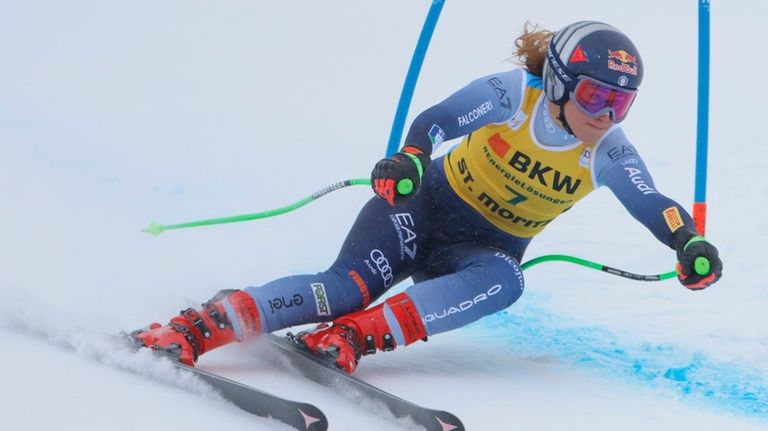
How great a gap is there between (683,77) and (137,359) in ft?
26.1

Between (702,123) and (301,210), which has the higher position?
(702,123)

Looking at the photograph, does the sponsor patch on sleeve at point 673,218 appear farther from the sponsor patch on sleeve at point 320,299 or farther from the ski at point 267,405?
the ski at point 267,405

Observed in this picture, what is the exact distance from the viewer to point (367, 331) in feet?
9.66

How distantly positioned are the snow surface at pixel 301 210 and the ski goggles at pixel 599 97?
3.11 ft

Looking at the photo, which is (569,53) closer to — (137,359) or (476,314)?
(476,314)

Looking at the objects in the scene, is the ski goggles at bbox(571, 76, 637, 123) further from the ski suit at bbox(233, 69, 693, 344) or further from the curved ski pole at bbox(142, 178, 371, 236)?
the curved ski pole at bbox(142, 178, 371, 236)

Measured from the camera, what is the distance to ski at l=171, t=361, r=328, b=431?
88.0 inches

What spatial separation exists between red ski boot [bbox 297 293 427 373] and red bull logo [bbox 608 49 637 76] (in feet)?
3.24

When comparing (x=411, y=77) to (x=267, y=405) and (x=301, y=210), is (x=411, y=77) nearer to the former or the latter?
(x=267, y=405)

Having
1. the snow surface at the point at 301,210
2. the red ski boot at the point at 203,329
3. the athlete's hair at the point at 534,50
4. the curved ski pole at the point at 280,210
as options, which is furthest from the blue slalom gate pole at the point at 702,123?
the red ski boot at the point at 203,329

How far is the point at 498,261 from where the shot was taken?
3.17 meters

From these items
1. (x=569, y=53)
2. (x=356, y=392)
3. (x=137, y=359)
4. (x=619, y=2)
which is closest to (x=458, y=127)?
(x=569, y=53)

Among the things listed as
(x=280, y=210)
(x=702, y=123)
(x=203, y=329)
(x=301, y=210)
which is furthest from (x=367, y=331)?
(x=301, y=210)

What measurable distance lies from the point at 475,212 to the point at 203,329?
3.66 ft
